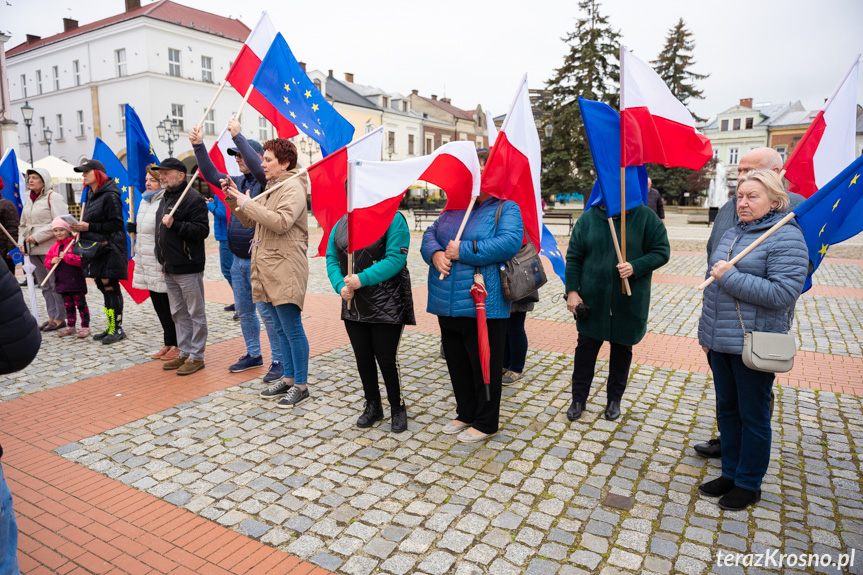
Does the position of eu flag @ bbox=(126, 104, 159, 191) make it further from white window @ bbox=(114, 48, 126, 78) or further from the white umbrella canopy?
white window @ bbox=(114, 48, 126, 78)

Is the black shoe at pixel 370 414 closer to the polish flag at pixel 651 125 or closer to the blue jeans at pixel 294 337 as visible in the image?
the blue jeans at pixel 294 337

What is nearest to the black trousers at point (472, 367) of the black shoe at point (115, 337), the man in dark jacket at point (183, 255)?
the man in dark jacket at point (183, 255)

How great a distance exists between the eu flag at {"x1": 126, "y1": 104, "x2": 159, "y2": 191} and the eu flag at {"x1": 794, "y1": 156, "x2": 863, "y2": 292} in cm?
638

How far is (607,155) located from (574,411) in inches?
81.2

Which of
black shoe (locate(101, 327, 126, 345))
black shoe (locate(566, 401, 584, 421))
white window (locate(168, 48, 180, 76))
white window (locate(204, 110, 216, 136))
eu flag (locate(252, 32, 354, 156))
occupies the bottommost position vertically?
black shoe (locate(566, 401, 584, 421))

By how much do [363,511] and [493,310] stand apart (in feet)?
5.23

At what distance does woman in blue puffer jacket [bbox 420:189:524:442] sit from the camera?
3879 millimetres

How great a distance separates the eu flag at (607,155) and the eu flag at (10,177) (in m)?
7.97

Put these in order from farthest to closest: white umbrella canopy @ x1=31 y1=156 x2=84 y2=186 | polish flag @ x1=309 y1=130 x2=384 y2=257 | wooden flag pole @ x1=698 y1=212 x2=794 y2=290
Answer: white umbrella canopy @ x1=31 y1=156 x2=84 y2=186 < polish flag @ x1=309 y1=130 x2=384 y2=257 < wooden flag pole @ x1=698 y1=212 x2=794 y2=290

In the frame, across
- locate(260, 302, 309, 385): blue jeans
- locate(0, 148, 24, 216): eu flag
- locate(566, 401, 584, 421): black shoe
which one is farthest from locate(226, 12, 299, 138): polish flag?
locate(0, 148, 24, 216): eu flag

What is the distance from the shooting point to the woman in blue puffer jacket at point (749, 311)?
3029mm

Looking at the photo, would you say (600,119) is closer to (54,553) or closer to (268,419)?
(268,419)

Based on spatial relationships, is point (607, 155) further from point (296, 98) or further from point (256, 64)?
point (256, 64)

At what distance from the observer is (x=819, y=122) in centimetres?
445
